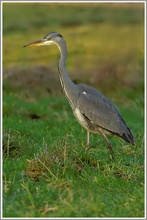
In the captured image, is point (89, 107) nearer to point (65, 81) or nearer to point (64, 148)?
point (65, 81)

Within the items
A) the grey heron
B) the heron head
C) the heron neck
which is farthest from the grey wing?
the heron head

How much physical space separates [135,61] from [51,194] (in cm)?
1637

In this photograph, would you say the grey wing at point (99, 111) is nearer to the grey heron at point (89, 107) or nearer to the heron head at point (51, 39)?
the grey heron at point (89, 107)

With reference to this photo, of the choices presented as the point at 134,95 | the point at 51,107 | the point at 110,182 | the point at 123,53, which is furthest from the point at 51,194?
the point at 123,53

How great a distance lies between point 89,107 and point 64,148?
1.17 m

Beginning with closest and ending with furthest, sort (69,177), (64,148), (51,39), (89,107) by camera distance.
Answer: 1. (69,177)
2. (64,148)
3. (89,107)
4. (51,39)

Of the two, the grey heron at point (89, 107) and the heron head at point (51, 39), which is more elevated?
the heron head at point (51, 39)

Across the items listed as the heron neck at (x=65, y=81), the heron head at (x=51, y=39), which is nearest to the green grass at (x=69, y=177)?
the heron neck at (x=65, y=81)

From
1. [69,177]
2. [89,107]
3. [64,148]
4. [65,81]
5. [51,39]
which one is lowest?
[69,177]

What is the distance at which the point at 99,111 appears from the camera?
9.17 metres

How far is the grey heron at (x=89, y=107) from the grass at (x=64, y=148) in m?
0.31

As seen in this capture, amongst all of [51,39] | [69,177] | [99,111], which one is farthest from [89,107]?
[69,177]

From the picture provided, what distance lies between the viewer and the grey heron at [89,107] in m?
9.07

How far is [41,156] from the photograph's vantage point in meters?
7.92
